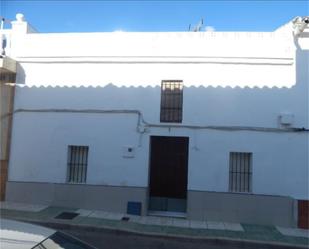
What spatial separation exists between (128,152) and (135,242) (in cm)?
313

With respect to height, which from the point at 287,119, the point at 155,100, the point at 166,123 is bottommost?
the point at 166,123

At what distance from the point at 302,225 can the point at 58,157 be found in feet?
23.4

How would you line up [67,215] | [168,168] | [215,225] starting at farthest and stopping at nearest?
1. [168,168]
2. [67,215]
3. [215,225]

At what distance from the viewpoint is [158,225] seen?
1038 centimetres

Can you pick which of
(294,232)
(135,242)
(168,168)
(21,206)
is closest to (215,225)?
(294,232)

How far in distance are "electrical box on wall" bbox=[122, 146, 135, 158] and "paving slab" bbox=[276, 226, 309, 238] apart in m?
4.46

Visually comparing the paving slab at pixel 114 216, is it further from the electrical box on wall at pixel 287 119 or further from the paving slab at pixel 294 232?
the electrical box on wall at pixel 287 119

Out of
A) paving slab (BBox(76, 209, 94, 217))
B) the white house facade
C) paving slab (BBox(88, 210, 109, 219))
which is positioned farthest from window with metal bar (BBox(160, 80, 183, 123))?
paving slab (BBox(76, 209, 94, 217))

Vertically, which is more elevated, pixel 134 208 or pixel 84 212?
pixel 134 208

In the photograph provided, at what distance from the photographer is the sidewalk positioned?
959 centimetres

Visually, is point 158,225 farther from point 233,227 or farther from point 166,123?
point 166,123

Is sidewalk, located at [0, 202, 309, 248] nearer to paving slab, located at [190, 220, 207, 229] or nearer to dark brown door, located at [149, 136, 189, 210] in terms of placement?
paving slab, located at [190, 220, 207, 229]

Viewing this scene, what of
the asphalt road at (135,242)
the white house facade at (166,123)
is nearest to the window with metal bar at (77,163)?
the white house facade at (166,123)

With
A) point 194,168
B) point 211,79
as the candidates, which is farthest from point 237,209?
point 211,79
